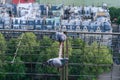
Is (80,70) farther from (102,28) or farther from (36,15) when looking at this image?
(36,15)

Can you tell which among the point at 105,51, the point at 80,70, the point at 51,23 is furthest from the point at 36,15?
the point at 80,70

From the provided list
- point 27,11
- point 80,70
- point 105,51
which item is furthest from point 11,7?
point 80,70

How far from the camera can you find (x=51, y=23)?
953 centimetres

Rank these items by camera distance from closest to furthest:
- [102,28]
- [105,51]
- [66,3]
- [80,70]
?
[80,70] < [105,51] < [102,28] < [66,3]

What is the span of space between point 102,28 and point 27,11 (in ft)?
8.72

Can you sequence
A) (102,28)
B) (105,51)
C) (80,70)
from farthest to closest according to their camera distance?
(102,28) < (105,51) < (80,70)

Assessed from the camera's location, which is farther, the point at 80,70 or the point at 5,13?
the point at 5,13

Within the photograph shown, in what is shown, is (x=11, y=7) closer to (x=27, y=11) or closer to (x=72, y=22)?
(x=27, y=11)

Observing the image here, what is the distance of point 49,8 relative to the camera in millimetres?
11391

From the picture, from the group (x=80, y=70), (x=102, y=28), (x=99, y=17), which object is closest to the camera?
(x=80, y=70)

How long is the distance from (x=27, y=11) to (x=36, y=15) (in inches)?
18.4

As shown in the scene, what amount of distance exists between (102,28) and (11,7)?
10.5 ft

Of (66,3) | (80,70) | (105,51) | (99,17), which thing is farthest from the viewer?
(66,3)

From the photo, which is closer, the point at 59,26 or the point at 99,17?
the point at 59,26
